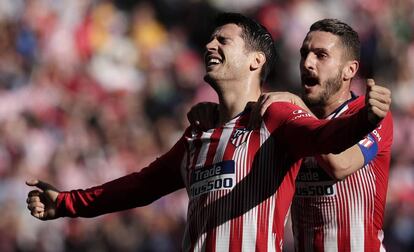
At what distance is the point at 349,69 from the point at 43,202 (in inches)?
76.3

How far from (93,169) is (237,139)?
6238 mm

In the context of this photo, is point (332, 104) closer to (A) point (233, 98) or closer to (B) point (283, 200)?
(A) point (233, 98)

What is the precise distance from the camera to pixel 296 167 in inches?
197

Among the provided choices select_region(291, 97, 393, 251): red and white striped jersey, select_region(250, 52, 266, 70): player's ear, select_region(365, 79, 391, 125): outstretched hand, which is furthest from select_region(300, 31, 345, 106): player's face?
select_region(365, 79, 391, 125): outstretched hand

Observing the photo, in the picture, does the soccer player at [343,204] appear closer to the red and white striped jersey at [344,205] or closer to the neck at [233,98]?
the red and white striped jersey at [344,205]

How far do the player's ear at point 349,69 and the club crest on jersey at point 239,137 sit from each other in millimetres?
1154

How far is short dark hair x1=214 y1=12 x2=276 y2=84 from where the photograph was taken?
17.8ft

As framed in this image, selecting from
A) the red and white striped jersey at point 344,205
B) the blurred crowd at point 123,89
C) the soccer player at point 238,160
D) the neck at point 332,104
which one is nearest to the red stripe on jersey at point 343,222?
the red and white striped jersey at point 344,205

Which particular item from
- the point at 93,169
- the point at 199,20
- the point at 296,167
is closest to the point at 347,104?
the point at 296,167

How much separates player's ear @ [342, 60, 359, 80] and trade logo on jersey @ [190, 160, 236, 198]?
1.32 m

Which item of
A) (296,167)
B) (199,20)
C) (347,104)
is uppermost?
(199,20)

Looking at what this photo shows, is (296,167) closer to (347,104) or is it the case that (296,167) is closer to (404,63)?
(347,104)

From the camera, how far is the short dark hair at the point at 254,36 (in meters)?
5.43

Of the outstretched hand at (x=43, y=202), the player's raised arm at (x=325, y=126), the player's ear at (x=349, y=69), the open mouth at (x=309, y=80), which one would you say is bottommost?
the outstretched hand at (x=43, y=202)
